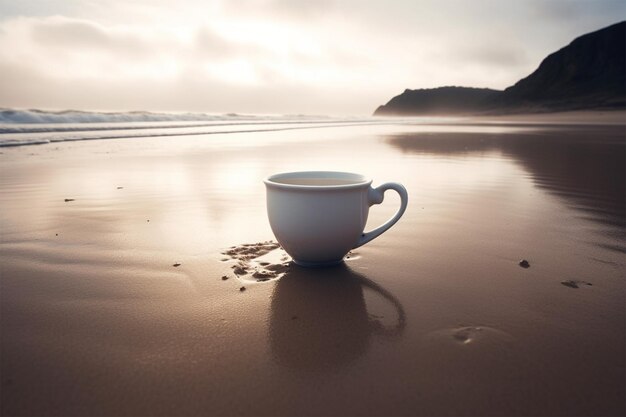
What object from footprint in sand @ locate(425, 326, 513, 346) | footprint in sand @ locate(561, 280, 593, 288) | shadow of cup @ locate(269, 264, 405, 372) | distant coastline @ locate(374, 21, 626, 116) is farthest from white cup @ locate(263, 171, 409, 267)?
distant coastline @ locate(374, 21, 626, 116)

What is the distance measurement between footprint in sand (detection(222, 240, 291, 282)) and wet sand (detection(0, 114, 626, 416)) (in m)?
0.01

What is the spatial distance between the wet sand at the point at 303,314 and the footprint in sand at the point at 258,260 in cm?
1

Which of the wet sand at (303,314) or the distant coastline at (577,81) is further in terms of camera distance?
the distant coastline at (577,81)

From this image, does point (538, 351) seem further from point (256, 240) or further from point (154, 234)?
point (154, 234)

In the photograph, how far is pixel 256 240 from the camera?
2.57m

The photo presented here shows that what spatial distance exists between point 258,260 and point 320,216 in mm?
532

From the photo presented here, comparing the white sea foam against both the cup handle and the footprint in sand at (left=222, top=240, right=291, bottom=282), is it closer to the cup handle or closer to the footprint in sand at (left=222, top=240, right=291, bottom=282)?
the footprint in sand at (left=222, top=240, right=291, bottom=282)

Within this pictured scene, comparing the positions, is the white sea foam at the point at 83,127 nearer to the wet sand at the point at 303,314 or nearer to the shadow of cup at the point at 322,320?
the wet sand at the point at 303,314

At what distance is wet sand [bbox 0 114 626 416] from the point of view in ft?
3.83

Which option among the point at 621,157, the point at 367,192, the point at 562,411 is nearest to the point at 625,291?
the point at 562,411

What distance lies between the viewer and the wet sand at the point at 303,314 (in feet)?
3.83

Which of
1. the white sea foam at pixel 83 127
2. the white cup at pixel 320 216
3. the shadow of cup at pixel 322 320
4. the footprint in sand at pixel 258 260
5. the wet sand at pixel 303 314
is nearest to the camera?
the wet sand at pixel 303 314

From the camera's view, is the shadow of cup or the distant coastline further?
the distant coastline

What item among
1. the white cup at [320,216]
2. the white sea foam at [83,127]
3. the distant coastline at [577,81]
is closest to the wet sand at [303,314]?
the white cup at [320,216]
